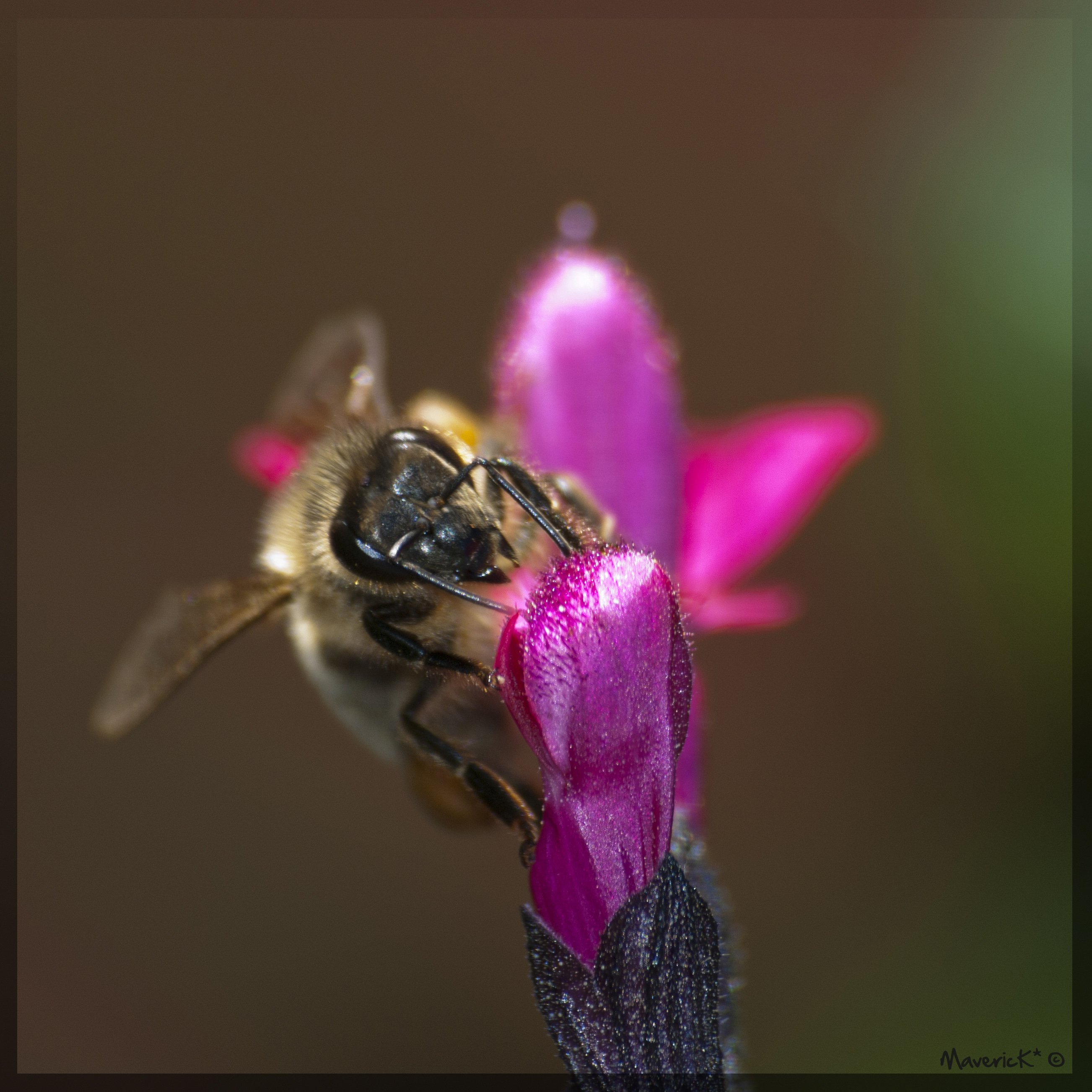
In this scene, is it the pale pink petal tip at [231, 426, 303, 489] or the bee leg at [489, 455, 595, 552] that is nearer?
the bee leg at [489, 455, 595, 552]

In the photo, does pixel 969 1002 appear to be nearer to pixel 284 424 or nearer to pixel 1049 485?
pixel 1049 485

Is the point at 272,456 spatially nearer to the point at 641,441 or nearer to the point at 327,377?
the point at 327,377

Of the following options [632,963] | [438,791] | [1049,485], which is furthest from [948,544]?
[632,963]

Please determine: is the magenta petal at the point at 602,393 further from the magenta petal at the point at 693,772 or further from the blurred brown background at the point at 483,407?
the blurred brown background at the point at 483,407

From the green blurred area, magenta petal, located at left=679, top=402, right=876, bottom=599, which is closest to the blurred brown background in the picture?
the green blurred area

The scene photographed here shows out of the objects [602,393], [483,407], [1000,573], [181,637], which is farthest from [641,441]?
[483,407]

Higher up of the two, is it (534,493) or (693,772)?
(534,493)

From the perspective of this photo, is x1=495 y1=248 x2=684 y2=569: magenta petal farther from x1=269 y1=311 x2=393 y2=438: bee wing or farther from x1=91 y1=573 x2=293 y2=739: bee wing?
x1=91 y1=573 x2=293 y2=739: bee wing
